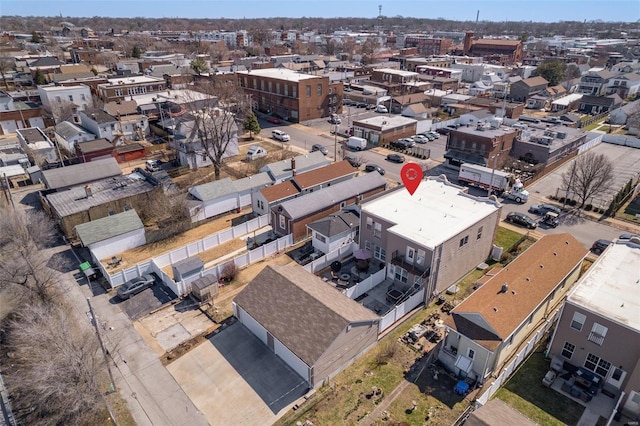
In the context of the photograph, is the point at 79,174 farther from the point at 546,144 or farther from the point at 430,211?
the point at 546,144

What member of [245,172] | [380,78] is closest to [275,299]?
[245,172]

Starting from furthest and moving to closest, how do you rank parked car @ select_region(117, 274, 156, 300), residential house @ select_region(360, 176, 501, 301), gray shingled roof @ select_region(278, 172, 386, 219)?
gray shingled roof @ select_region(278, 172, 386, 219)
parked car @ select_region(117, 274, 156, 300)
residential house @ select_region(360, 176, 501, 301)

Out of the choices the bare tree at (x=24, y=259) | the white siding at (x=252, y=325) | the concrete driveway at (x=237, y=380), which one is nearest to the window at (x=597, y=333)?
the concrete driveway at (x=237, y=380)

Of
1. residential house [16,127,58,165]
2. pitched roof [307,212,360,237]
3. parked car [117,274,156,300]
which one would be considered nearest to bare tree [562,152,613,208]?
pitched roof [307,212,360,237]

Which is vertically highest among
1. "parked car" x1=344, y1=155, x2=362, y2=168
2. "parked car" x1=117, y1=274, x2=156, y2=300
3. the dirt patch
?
"parked car" x1=344, y1=155, x2=362, y2=168

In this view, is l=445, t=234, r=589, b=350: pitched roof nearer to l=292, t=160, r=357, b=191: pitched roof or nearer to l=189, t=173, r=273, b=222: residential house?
l=292, t=160, r=357, b=191: pitched roof

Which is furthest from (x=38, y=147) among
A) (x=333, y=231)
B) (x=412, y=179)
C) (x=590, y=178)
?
(x=590, y=178)
